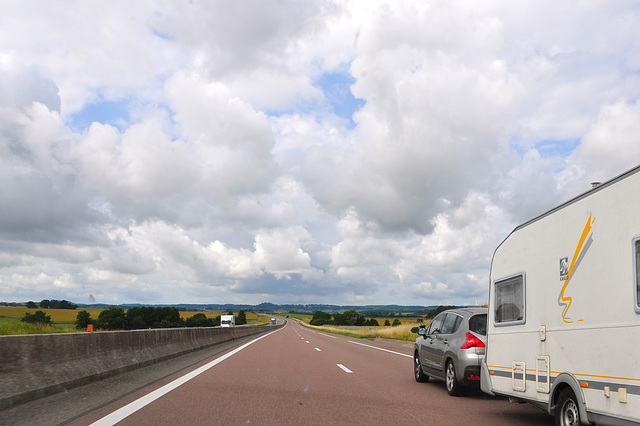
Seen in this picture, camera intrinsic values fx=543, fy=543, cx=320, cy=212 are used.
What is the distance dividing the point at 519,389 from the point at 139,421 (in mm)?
4763

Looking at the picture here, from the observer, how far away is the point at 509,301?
7750mm

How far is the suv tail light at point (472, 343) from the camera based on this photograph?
9391 millimetres

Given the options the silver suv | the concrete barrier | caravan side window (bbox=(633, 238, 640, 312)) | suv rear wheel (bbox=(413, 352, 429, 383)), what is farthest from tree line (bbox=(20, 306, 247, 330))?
caravan side window (bbox=(633, 238, 640, 312))

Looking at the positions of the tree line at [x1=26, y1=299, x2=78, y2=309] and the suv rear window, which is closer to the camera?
the suv rear window

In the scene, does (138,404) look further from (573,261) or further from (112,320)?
(112,320)

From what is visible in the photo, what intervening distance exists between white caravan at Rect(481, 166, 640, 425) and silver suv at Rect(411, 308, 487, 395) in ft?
4.26

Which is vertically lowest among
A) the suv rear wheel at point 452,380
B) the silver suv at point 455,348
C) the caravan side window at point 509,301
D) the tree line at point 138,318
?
the tree line at point 138,318

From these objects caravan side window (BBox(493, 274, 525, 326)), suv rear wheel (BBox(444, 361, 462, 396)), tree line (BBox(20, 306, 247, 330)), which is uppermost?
caravan side window (BBox(493, 274, 525, 326))

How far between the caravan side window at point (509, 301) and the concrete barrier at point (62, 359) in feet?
21.5

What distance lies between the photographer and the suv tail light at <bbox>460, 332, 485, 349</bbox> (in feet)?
30.8

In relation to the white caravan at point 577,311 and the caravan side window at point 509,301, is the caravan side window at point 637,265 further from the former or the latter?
the caravan side window at point 509,301

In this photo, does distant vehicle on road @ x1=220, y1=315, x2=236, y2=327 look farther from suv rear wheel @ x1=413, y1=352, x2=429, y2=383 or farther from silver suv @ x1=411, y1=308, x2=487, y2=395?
silver suv @ x1=411, y1=308, x2=487, y2=395

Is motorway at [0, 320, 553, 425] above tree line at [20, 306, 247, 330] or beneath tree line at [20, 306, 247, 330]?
above

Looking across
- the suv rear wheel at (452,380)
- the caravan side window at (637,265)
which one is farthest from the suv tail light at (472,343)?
the caravan side window at (637,265)
